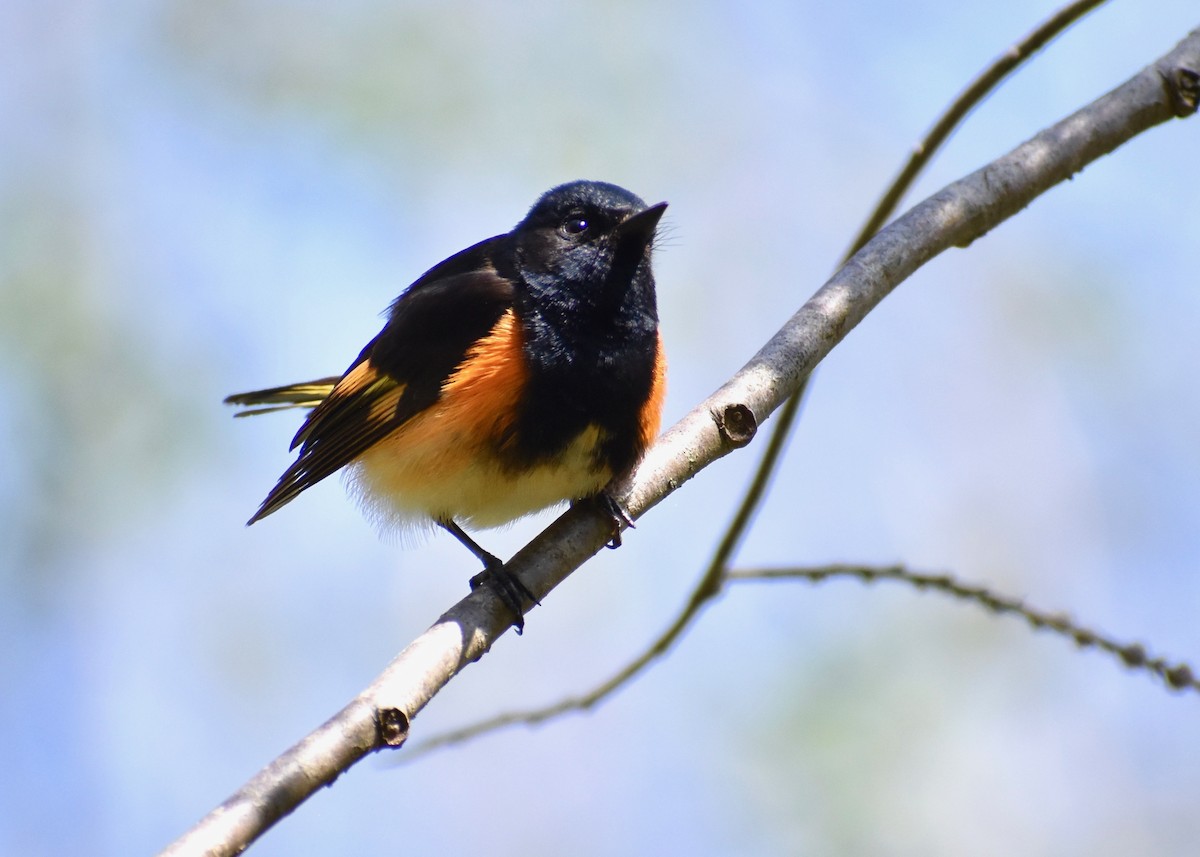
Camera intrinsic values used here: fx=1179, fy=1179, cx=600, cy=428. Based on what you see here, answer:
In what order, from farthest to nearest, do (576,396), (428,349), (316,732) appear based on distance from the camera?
1. (428,349)
2. (576,396)
3. (316,732)

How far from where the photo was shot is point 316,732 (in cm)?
189

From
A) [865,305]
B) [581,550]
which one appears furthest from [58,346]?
[865,305]

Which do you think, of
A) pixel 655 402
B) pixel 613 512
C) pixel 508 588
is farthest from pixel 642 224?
pixel 508 588

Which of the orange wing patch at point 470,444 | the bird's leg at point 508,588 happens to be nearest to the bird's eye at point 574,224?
the orange wing patch at point 470,444

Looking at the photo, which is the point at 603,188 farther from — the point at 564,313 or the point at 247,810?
the point at 247,810

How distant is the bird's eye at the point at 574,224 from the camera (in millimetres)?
3811

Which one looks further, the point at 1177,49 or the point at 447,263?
the point at 447,263

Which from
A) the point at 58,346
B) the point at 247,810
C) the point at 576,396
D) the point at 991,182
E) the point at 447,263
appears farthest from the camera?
the point at 58,346

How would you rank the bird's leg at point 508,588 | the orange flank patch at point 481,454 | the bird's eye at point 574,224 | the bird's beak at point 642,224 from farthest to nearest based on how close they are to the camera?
the bird's eye at point 574,224 → the bird's beak at point 642,224 → the orange flank patch at point 481,454 → the bird's leg at point 508,588

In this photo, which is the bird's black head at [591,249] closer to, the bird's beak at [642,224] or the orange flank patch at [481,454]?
the bird's beak at [642,224]

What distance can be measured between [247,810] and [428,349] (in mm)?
2235

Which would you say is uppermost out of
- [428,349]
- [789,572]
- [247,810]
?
[428,349]

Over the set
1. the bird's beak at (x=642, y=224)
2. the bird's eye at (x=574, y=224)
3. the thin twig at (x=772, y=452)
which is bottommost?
the thin twig at (x=772, y=452)

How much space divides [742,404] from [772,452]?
3.69ft
